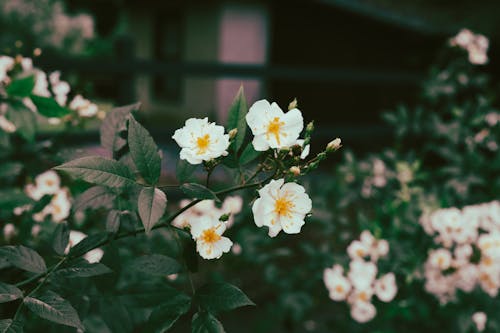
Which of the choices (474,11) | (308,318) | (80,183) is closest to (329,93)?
(474,11)

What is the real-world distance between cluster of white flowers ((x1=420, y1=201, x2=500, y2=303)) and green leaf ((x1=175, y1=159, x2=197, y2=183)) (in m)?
1.14

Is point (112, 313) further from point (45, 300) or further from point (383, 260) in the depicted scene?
point (383, 260)

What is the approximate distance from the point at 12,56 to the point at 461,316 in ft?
5.03

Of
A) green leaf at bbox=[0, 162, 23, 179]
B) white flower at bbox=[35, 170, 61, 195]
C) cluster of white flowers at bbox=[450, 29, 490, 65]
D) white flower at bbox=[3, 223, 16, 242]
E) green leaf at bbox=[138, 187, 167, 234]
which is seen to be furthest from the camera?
cluster of white flowers at bbox=[450, 29, 490, 65]

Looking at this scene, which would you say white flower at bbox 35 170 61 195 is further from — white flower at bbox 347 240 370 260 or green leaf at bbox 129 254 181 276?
white flower at bbox 347 240 370 260

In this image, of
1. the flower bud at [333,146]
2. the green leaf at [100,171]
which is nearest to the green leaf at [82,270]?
the green leaf at [100,171]

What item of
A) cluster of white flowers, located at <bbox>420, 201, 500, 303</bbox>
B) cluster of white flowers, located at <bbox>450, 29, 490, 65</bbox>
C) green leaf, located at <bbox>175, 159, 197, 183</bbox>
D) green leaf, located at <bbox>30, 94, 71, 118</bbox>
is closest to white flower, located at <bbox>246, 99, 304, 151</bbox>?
green leaf, located at <bbox>175, 159, 197, 183</bbox>

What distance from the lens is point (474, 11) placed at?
Answer: 22.9 feet

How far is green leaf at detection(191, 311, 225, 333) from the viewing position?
2.74 ft

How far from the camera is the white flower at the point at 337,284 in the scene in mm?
1760

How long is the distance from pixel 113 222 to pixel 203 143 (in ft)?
0.77

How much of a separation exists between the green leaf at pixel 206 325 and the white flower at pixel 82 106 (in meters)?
1.01

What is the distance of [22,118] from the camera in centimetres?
124

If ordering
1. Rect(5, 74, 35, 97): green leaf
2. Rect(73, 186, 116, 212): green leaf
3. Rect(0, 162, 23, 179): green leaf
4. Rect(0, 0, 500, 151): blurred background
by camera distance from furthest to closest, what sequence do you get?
Rect(0, 0, 500, 151): blurred background < Rect(0, 162, 23, 179): green leaf < Rect(5, 74, 35, 97): green leaf < Rect(73, 186, 116, 212): green leaf
